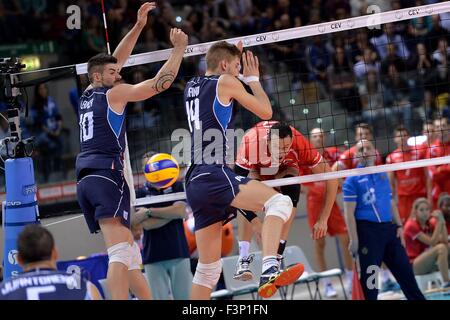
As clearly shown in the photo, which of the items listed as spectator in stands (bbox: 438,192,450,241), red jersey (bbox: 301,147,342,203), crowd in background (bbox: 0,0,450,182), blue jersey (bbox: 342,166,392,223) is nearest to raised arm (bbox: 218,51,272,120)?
blue jersey (bbox: 342,166,392,223)

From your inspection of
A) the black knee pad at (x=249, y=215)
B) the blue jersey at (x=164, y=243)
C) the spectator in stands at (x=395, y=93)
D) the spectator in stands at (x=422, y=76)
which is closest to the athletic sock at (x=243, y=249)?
the black knee pad at (x=249, y=215)

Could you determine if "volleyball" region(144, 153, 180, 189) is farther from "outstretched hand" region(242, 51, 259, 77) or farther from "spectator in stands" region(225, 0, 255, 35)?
"spectator in stands" region(225, 0, 255, 35)

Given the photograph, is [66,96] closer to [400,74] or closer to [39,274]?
[400,74]

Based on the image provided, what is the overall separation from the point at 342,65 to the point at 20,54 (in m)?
6.03

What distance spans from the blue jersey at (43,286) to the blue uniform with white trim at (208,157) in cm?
220

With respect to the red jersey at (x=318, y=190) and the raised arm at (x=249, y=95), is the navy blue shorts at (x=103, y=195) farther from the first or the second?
the red jersey at (x=318, y=190)

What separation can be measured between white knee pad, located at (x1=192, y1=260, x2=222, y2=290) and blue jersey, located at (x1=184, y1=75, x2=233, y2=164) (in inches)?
36.4

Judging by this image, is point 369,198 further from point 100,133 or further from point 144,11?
point 100,133

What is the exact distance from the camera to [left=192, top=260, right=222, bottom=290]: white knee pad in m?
8.62

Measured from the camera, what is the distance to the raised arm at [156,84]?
8.48m

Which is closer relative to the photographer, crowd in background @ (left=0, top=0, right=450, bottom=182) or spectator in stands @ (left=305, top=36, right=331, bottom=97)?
crowd in background @ (left=0, top=0, right=450, bottom=182)

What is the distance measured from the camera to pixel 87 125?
28.9 ft

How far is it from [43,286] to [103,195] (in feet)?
8.18

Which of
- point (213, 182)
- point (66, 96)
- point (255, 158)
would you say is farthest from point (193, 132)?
point (66, 96)
